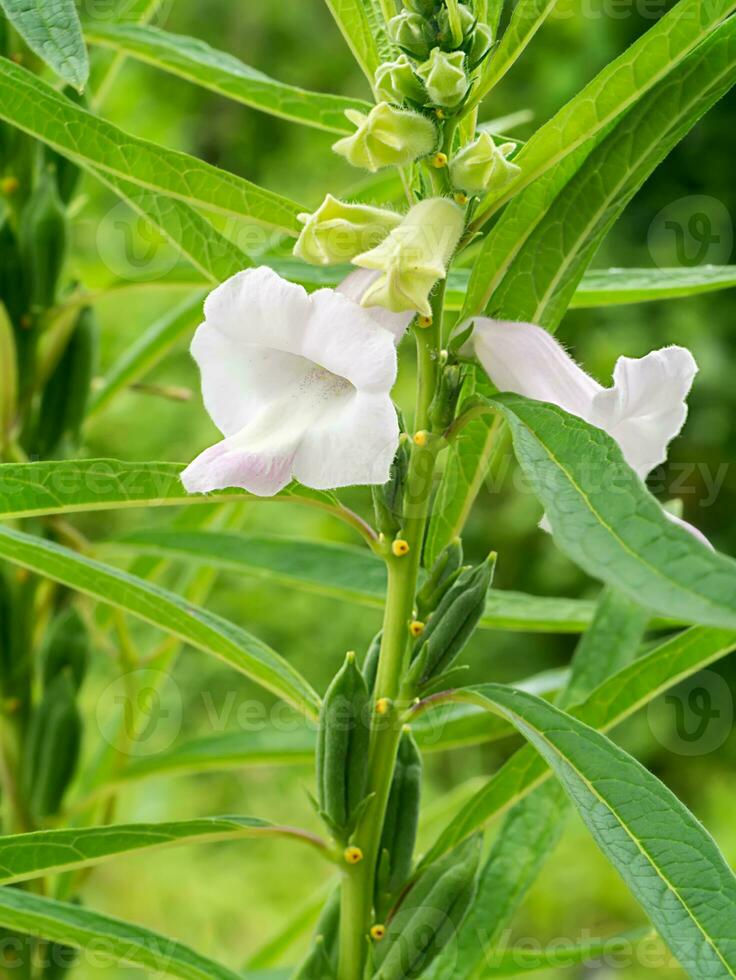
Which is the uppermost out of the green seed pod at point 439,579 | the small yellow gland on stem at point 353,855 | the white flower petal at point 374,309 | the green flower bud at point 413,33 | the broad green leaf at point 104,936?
the green flower bud at point 413,33

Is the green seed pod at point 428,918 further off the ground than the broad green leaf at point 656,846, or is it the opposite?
the broad green leaf at point 656,846

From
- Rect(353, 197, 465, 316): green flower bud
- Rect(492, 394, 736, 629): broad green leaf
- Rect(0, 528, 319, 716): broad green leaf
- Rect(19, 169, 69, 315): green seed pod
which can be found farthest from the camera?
Rect(19, 169, 69, 315): green seed pod

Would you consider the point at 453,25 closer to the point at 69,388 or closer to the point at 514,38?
the point at 514,38

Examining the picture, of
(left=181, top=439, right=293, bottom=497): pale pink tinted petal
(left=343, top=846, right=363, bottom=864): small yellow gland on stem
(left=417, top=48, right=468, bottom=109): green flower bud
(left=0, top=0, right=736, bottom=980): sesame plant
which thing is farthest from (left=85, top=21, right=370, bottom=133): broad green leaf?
(left=343, top=846, right=363, bottom=864): small yellow gland on stem

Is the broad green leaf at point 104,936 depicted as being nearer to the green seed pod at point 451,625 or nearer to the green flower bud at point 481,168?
the green seed pod at point 451,625

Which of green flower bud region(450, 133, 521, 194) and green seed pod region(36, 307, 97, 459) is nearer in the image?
green flower bud region(450, 133, 521, 194)

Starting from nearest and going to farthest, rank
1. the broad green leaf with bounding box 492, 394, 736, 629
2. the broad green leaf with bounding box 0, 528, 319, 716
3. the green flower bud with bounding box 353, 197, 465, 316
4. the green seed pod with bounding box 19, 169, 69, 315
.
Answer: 1. the broad green leaf with bounding box 492, 394, 736, 629
2. the green flower bud with bounding box 353, 197, 465, 316
3. the broad green leaf with bounding box 0, 528, 319, 716
4. the green seed pod with bounding box 19, 169, 69, 315

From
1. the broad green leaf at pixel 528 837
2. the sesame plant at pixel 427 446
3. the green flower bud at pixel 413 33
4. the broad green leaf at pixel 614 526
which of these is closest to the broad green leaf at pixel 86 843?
the sesame plant at pixel 427 446

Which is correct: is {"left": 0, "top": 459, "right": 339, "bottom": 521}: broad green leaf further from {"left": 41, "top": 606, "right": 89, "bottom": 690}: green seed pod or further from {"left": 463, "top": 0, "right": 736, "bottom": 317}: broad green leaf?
{"left": 41, "top": 606, "right": 89, "bottom": 690}: green seed pod

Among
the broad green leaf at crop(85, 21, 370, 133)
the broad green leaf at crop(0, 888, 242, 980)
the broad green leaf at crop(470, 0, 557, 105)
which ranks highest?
the broad green leaf at crop(85, 21, 370, 133)
